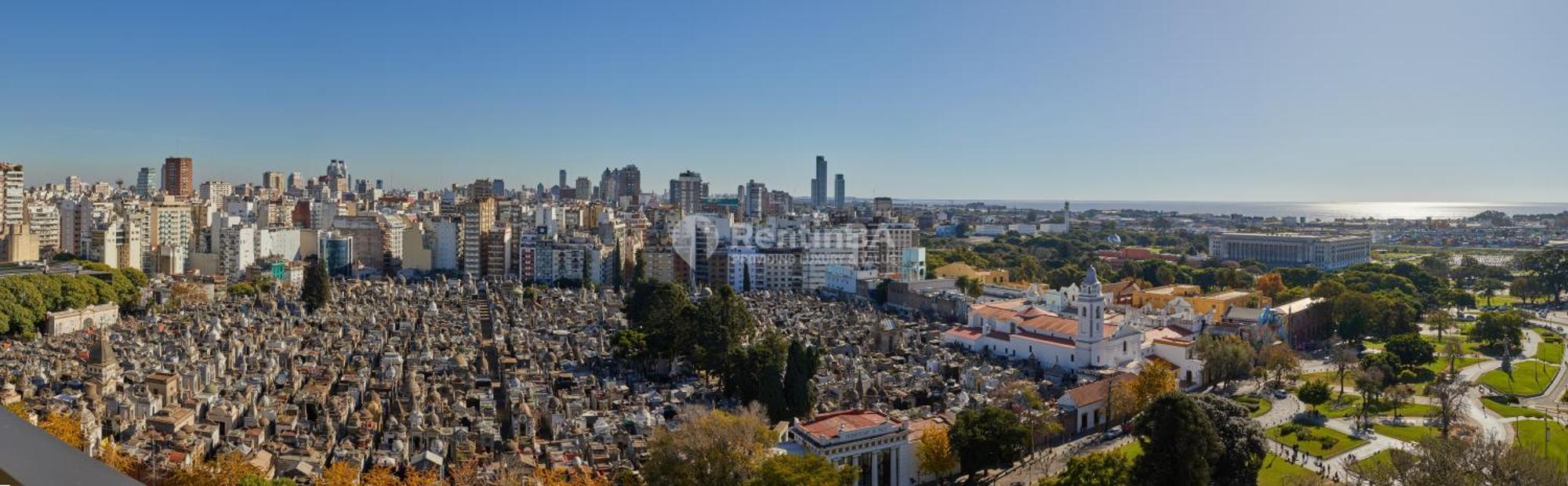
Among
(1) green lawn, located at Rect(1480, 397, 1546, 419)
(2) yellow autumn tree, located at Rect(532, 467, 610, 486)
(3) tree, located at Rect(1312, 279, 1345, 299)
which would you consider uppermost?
(3) tree, located at Rect(1312, 279, 1345, 299)

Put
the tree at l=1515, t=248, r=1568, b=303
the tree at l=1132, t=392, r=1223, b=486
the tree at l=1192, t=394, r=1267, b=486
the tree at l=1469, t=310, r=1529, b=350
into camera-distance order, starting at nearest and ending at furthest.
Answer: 1. the tree at l=1132, t=392, r=1223, b=486
2. the tree at l=1192, t=394, r=1267, b=486
3. the tree at l=1469, t=310, r=1529, b=350
4. the tree at l=1515, t=248, r=1568, b=303

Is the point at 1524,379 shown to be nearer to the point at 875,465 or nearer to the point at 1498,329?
the point at 1498,329

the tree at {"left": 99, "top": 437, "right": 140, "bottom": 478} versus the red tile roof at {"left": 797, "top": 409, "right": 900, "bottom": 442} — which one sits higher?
the tree at {"left": 99, "top": 437, "right": 140, "bottom": 478}

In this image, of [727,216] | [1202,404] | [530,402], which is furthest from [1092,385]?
[727,216]

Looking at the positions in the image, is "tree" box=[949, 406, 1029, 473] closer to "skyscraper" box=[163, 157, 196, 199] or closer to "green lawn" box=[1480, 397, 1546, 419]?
"green lawn" box=[1480, 397, 1546, 419]

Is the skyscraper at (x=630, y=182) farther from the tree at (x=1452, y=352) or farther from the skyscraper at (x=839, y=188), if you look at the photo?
the tree at (x=1452, y=352)

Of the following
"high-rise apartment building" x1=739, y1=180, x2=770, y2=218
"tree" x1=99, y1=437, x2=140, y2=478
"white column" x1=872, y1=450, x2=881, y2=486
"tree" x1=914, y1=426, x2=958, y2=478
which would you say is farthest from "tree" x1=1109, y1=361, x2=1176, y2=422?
"high-rise apartment building" x1=739, y1=180, x2=770, y2=218

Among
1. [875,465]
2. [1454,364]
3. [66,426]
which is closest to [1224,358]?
[1454,364]
